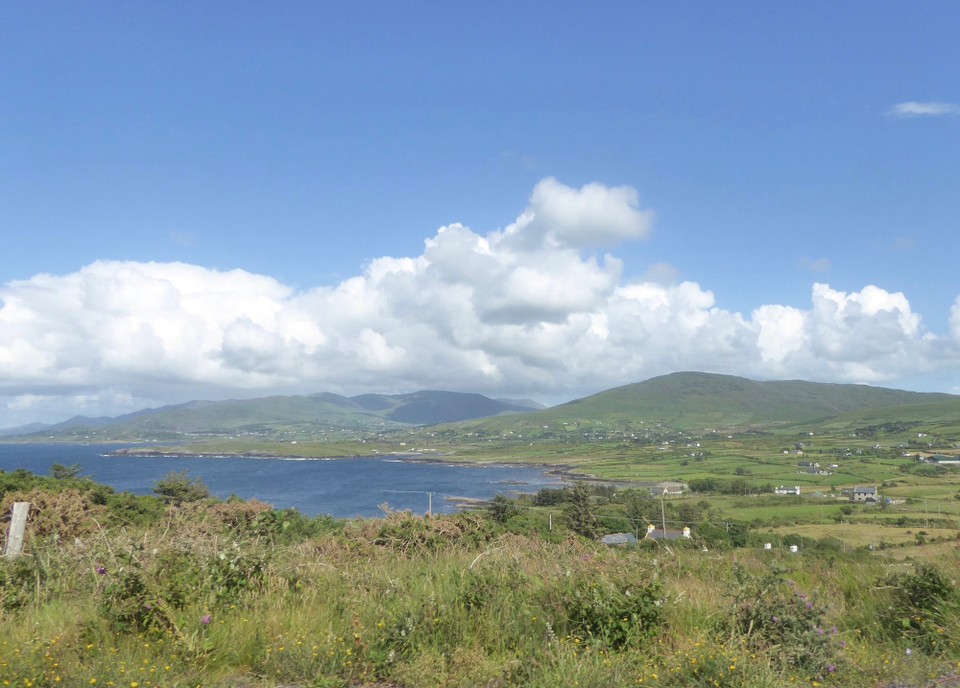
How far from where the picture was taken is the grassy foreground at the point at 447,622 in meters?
4.71

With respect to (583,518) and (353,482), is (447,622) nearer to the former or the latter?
(583,518)

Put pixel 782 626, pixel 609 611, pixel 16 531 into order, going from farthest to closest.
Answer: pixel 16 531 → pixel 609 611 → pixel 782 626

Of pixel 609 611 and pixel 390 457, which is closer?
pixel 609 611

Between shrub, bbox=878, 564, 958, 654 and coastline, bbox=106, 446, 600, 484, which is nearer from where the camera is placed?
shrub, bbox=878, 564, 958, 654

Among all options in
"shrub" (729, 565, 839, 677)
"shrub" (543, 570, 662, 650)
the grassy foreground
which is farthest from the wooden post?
"shrub" (729, 565, 839, 677)

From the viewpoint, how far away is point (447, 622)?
5.66 meters

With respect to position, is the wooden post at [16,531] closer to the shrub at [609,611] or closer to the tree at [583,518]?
the shrub at [609,611]

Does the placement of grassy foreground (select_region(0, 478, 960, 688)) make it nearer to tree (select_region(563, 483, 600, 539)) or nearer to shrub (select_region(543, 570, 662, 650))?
shrub (select_region(543, 570, 662, 650))

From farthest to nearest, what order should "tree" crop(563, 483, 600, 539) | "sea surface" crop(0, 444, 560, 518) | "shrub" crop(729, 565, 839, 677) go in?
"sea surface" crop(0, 444, 560, 518) → "tree" crop(563, 483, 600, 539) → "shrub" crop(729, 565, 839, 677)

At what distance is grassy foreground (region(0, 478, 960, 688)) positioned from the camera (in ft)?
15.4

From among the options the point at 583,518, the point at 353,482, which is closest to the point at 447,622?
the point at 583,518

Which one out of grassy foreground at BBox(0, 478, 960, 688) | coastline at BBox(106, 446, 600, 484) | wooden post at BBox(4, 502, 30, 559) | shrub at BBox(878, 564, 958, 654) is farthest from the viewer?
coastline at BBox(106, 446, 600, 484)

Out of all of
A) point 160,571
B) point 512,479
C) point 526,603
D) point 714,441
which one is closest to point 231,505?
point 160,571

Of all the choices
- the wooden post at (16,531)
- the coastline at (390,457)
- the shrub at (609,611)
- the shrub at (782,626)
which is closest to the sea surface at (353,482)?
the coastline at (390,457)
